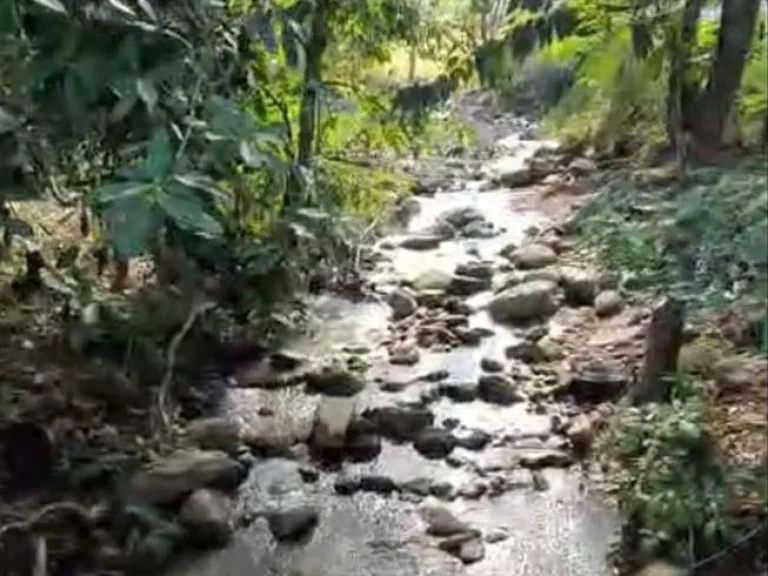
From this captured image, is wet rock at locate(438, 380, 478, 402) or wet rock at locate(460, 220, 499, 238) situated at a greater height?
wet rock at locate(460, 220, 499, 238)

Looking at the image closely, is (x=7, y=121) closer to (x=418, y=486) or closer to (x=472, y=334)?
(x=418, y=486)

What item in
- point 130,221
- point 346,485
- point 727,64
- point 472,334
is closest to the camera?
point 130,221

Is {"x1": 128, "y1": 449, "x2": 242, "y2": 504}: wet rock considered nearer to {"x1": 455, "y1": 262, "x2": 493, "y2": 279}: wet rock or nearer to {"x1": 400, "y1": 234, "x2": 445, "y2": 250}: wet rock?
{"x1": 455, "y1": 262, "x2": 493, "y2": 279}: wet rock

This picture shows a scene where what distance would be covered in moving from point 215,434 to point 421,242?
2.06 m

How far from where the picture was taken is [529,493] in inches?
123

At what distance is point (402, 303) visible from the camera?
14.9 ft

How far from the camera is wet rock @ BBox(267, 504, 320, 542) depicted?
2980 millimetres

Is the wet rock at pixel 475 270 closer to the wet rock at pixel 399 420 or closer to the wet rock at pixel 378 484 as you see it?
the wet rock at pixel 399 420

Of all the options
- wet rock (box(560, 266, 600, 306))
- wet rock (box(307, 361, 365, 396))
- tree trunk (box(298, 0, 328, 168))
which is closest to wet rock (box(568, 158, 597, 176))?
wet rock (box(560, 266, 600, 306))

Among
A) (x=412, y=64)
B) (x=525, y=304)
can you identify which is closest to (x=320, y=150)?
(x=412, y=64)

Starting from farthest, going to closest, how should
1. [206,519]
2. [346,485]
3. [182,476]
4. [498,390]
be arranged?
[498,390]
[346,485]
[182,476]
[206,519]

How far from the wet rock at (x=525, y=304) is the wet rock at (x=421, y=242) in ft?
2.92

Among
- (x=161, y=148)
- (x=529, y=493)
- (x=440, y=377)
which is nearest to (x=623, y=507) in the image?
(x=529, y=493)

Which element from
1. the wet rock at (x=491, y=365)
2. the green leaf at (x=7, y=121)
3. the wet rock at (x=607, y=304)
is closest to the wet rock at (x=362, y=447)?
the wet rock at (x=491, y=365)
